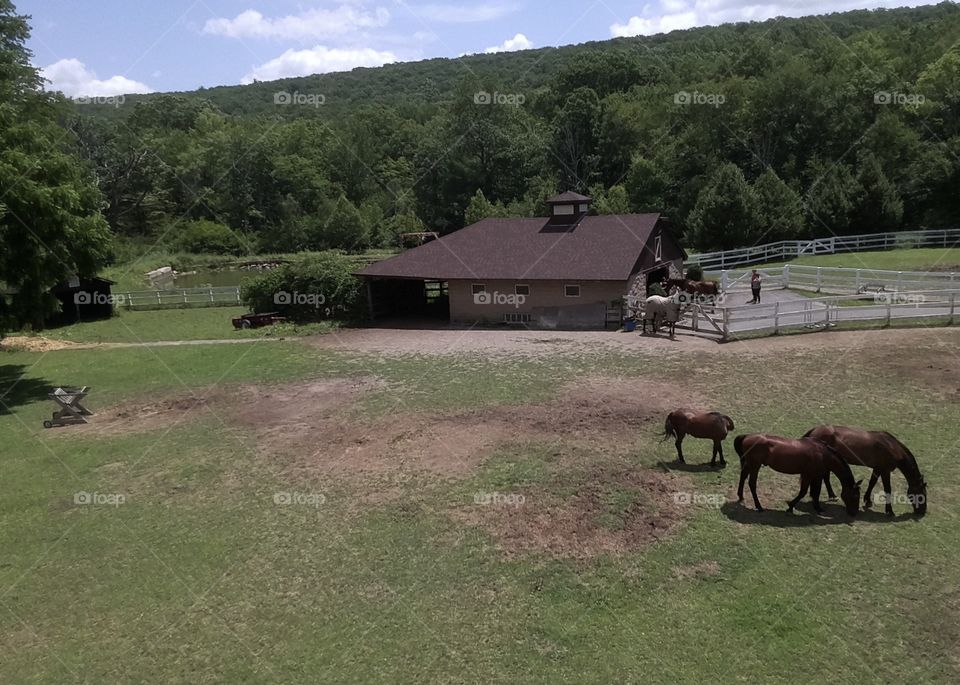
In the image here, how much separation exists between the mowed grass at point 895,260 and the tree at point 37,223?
32292 millimetres

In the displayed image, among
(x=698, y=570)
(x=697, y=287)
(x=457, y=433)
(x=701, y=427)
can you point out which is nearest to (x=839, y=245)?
(x=697, y=287)

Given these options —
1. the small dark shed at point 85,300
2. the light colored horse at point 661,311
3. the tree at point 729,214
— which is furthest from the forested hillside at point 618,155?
the light colored horse at point 661,311

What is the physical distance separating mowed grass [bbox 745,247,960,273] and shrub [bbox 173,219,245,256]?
5483 cm

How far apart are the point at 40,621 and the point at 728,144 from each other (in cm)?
5745

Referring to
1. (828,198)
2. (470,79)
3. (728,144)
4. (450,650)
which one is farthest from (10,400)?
(470,79)

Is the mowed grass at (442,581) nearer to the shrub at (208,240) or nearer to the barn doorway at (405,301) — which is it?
the barn doorway at (405,301)

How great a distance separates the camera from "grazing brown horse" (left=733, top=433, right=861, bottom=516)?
8984 millimetres

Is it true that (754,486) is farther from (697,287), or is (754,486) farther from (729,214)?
(729,214)

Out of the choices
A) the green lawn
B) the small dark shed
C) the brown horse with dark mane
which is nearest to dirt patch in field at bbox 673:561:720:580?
the brown horse with dark mane

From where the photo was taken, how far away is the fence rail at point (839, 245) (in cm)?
3875

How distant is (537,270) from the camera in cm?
2511

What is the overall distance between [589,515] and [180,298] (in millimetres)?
33052

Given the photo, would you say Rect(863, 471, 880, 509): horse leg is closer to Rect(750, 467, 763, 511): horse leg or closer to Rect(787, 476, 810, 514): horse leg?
Rect(787, 476, 810, 514): horse leg

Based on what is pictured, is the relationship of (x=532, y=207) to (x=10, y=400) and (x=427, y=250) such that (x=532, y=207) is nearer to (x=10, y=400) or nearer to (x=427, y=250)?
(x=427, y=250)
